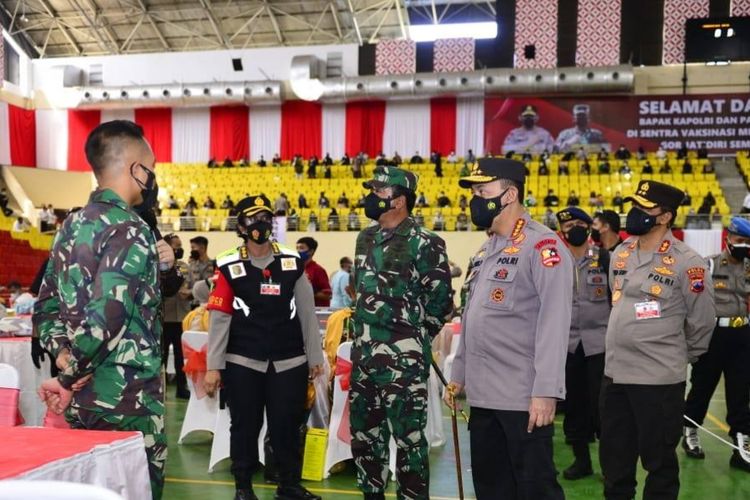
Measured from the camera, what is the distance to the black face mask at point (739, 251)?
5.01 meters

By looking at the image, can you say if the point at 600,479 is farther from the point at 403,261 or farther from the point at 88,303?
the point at 88,303

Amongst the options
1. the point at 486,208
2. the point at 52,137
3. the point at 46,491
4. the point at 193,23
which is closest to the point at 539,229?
the point at 486,208

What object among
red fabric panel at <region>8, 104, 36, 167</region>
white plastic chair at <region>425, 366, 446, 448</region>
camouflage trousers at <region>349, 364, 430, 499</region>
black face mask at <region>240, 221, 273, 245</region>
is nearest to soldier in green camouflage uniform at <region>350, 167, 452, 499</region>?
camouflage trousers at <region>349, 364, 430, 499</region>

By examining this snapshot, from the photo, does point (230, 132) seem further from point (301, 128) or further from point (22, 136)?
point (22, 136)

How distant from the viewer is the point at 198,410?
18.9 feet

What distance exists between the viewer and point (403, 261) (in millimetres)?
3646

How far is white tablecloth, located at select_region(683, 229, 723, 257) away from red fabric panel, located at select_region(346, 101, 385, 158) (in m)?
10.7

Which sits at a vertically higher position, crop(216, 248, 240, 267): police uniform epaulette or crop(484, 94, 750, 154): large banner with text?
crop(484, 94, 750, 154): large banner with text

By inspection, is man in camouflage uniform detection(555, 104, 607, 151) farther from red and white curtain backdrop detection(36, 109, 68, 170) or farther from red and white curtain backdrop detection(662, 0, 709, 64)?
red and white curtain backdrop detection(36, 109, 68, 170)

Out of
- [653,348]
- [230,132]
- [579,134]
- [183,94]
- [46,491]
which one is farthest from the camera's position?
[230,132]

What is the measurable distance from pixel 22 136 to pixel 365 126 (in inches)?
461

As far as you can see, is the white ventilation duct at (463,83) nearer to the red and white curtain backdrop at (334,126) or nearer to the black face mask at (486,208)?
the red and white curtain backdrop at (334,126)

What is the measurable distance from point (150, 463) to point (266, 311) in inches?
71.2

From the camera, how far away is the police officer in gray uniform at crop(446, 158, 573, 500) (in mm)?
2801
